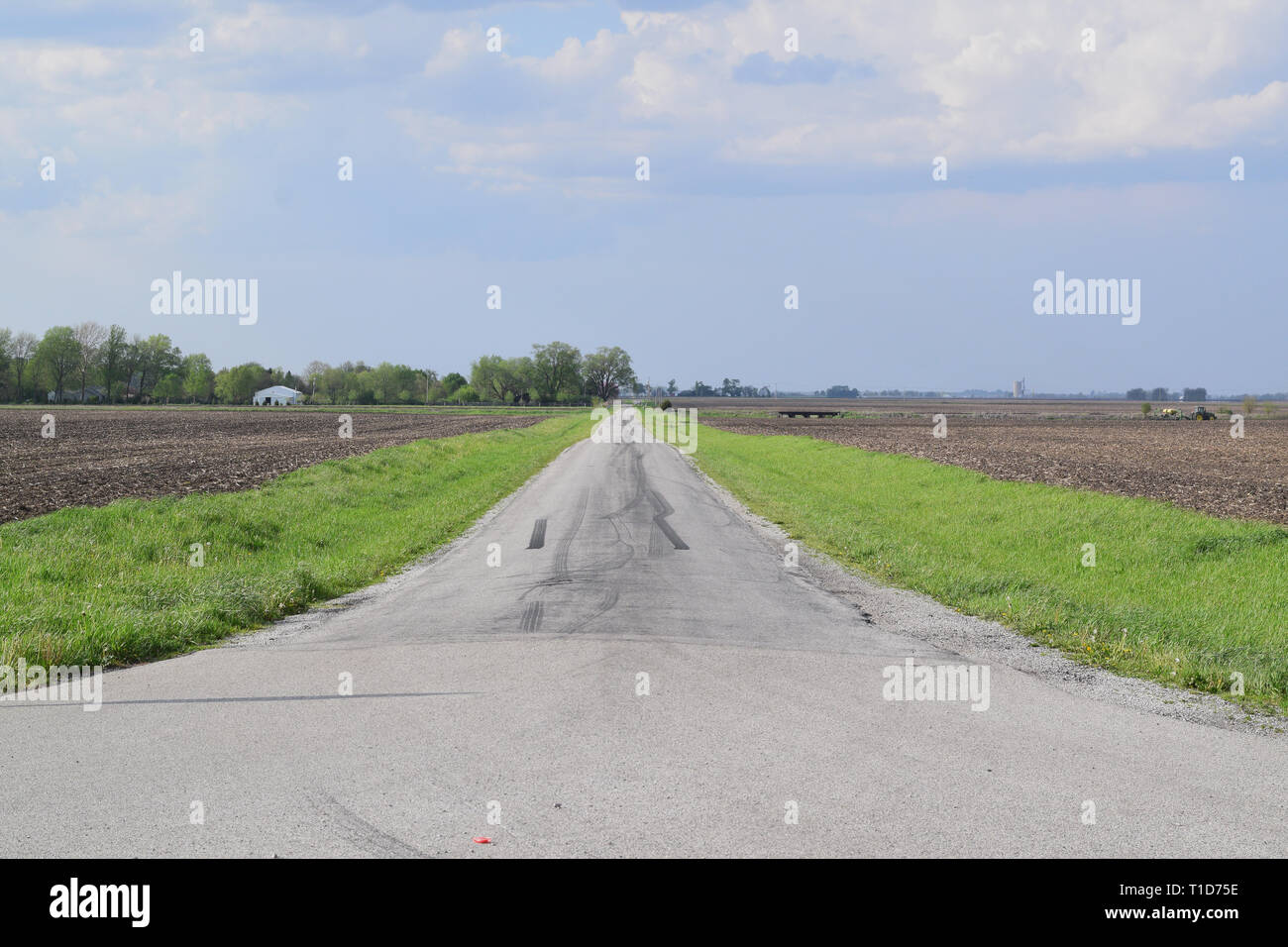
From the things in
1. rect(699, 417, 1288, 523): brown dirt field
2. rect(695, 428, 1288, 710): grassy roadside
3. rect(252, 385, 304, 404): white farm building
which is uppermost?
→ rect(252, 385, 304, 404): white farm building

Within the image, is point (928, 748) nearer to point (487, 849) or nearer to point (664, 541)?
point (487, 849)

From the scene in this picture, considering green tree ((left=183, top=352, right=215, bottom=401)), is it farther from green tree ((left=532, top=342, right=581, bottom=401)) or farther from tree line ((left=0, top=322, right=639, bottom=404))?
green tree ((left=532, top=342, right=581, bottom=401))

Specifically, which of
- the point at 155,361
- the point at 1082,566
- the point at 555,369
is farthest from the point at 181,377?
the point at 1082,566

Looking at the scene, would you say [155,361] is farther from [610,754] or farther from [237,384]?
[610,754]

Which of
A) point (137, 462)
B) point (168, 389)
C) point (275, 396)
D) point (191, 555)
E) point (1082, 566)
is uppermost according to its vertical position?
point (168, 389)

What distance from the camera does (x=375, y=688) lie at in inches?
302

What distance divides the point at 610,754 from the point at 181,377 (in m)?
A: 188

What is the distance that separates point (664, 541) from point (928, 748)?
10.2m

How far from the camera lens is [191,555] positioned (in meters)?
14.1

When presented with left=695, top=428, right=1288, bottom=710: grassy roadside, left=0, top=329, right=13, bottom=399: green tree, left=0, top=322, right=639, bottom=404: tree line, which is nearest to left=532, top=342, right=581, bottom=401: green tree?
left=0, top=322, right=639, bottom=404: tree line

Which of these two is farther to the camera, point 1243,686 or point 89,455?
point 89,455

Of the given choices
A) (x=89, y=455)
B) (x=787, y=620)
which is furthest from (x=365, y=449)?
(x=787, y=620)

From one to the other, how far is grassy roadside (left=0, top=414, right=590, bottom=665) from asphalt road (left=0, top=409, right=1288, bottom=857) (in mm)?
862

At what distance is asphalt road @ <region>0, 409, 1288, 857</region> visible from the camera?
4875 millimetres
